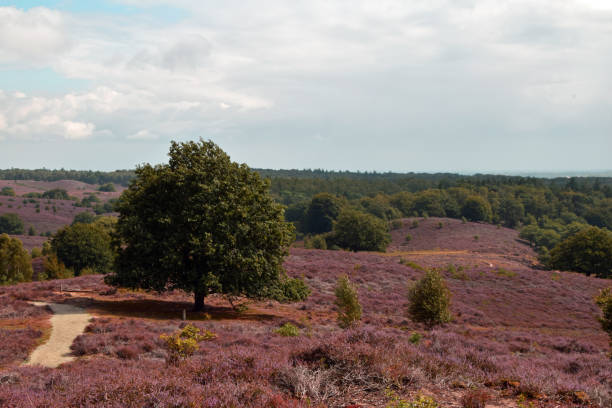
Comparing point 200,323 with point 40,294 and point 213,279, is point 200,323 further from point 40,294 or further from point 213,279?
point 40,294

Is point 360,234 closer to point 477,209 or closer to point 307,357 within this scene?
point 477,209

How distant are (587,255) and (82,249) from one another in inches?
3098

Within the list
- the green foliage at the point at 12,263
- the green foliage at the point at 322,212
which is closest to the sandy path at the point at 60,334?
the green foliage at the point at 12,263

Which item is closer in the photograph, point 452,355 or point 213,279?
point 452,355

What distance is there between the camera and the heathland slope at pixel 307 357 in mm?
8070

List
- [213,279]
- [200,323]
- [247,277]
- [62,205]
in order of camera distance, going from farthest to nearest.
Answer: [62,205]
[247,277]
[213,279]
[200,323]

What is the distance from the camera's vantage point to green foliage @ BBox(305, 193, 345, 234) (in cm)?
12938

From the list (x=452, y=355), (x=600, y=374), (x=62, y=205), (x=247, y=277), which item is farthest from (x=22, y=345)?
(x=62, y=205)

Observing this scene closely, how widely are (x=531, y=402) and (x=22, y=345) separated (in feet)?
56.7

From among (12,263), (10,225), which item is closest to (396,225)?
(12,263)

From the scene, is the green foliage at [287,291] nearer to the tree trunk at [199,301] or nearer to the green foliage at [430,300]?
the tree trunk at [199,301]

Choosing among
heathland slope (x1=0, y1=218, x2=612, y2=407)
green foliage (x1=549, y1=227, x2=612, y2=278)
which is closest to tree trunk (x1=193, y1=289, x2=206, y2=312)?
heathland slope (x1=0, y1=218, x2=612, y2=407)

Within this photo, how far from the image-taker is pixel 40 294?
96.3ft

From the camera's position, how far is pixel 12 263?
181ft
